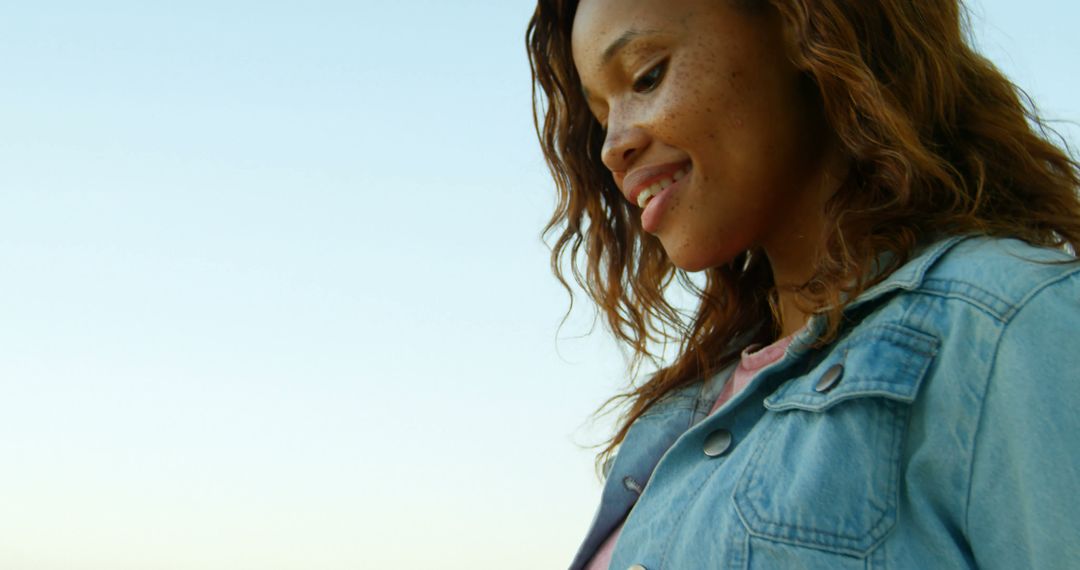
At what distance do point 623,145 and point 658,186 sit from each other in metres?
0.10

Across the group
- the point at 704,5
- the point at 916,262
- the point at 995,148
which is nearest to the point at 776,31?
the point at 704,5

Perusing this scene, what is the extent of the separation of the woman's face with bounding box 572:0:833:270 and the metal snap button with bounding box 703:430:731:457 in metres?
0.31

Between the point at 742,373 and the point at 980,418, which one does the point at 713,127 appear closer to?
the point at 742,373

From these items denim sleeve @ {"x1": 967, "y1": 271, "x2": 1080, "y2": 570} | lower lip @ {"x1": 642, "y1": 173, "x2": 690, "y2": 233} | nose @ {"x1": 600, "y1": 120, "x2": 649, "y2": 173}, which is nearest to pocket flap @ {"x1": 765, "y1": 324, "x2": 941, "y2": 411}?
denim sleeve @ {"x1": 967, "y1": 271, "x2": 1080, "y2": 570}

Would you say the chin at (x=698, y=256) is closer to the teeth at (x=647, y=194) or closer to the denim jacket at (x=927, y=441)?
the teeth at (x=647, y=194)

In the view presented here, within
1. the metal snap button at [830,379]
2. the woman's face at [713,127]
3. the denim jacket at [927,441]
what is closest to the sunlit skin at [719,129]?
the woman's face at [713,127]

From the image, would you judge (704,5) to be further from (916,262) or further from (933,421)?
(933,421)

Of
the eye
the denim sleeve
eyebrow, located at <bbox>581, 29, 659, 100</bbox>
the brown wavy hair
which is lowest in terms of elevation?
the denim sleeve

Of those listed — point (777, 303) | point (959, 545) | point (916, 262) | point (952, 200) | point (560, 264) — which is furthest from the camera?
point (560, 264)

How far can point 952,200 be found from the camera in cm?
183

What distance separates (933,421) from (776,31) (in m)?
0.79

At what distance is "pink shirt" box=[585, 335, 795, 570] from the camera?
6.93 ft

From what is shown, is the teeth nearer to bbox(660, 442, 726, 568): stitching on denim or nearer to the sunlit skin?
the sunlit skin

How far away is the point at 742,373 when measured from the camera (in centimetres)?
229
